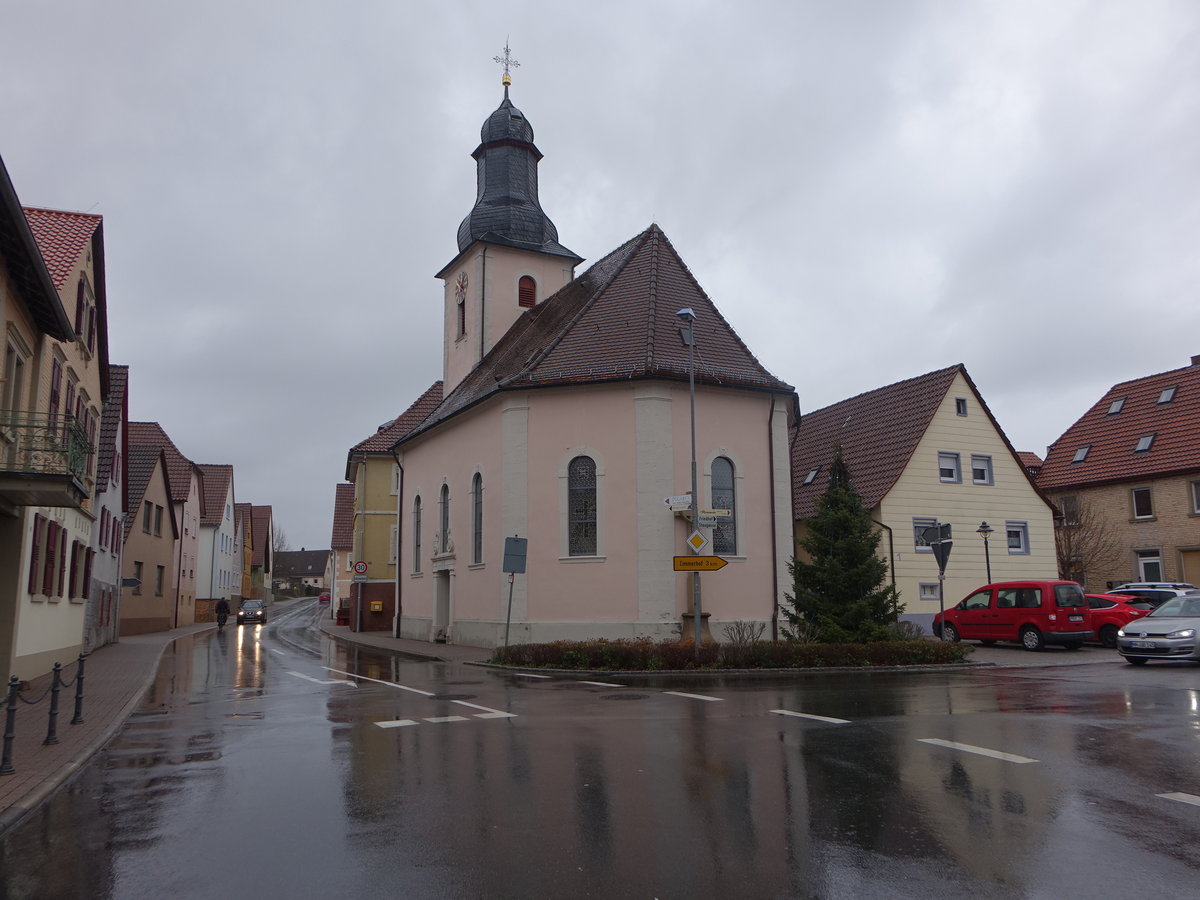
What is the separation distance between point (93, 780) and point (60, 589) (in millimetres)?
12030

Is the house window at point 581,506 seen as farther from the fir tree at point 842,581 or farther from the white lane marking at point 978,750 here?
the white lane marking at point 978,750

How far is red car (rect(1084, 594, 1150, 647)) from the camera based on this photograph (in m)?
23.7

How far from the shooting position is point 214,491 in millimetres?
60156

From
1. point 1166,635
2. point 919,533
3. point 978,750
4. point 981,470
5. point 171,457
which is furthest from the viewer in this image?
point 171,457

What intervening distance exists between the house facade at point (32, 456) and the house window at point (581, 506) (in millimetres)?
11054

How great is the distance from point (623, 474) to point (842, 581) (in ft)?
21.2

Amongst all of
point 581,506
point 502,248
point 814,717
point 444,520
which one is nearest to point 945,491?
point 581,506

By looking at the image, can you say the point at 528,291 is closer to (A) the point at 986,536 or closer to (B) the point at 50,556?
(A) the point at 986,536

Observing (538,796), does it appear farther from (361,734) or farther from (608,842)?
(361,734)

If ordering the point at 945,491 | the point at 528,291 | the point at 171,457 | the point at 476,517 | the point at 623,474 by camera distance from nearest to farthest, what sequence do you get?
the point at 623,474 < the point at 476,517 < the point at 945,491 < the point at 528,291 < the point at 171,457

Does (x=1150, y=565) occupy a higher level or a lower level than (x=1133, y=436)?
lower

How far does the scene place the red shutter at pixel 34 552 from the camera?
1545 cm

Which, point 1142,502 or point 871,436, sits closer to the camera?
point 871,436

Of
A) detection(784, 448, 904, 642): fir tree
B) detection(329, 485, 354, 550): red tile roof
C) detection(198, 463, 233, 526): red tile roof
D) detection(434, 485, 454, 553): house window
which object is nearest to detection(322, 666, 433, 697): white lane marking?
detection(784, 448, 904, 642): fir tree
